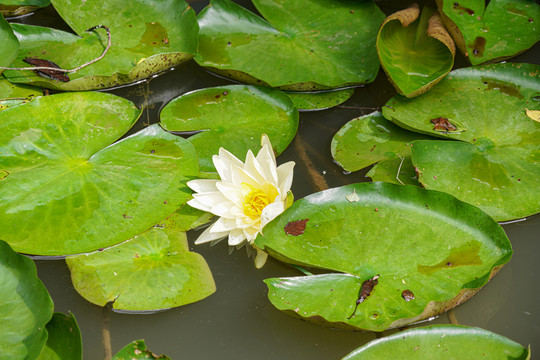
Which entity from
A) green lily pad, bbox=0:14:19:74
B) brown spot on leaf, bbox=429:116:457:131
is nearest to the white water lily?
brown spot on leaf, bbox=429:116:457:131

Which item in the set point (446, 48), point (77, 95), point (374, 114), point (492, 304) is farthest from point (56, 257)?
point (446, 48)

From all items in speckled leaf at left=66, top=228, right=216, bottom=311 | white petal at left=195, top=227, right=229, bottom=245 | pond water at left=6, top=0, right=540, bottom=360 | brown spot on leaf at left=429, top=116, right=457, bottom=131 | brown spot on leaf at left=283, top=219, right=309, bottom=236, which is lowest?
pond water at left=6, top=0, right=540, bottom=360

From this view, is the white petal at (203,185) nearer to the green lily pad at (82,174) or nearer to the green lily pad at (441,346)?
the green lily pad at (82,174)

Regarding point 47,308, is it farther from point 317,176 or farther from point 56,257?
point 317,176

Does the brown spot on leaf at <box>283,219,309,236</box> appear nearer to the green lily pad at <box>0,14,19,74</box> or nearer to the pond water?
the pond water

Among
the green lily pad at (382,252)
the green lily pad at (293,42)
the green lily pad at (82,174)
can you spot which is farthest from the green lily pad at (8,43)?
the green lily pad at (382,252)
